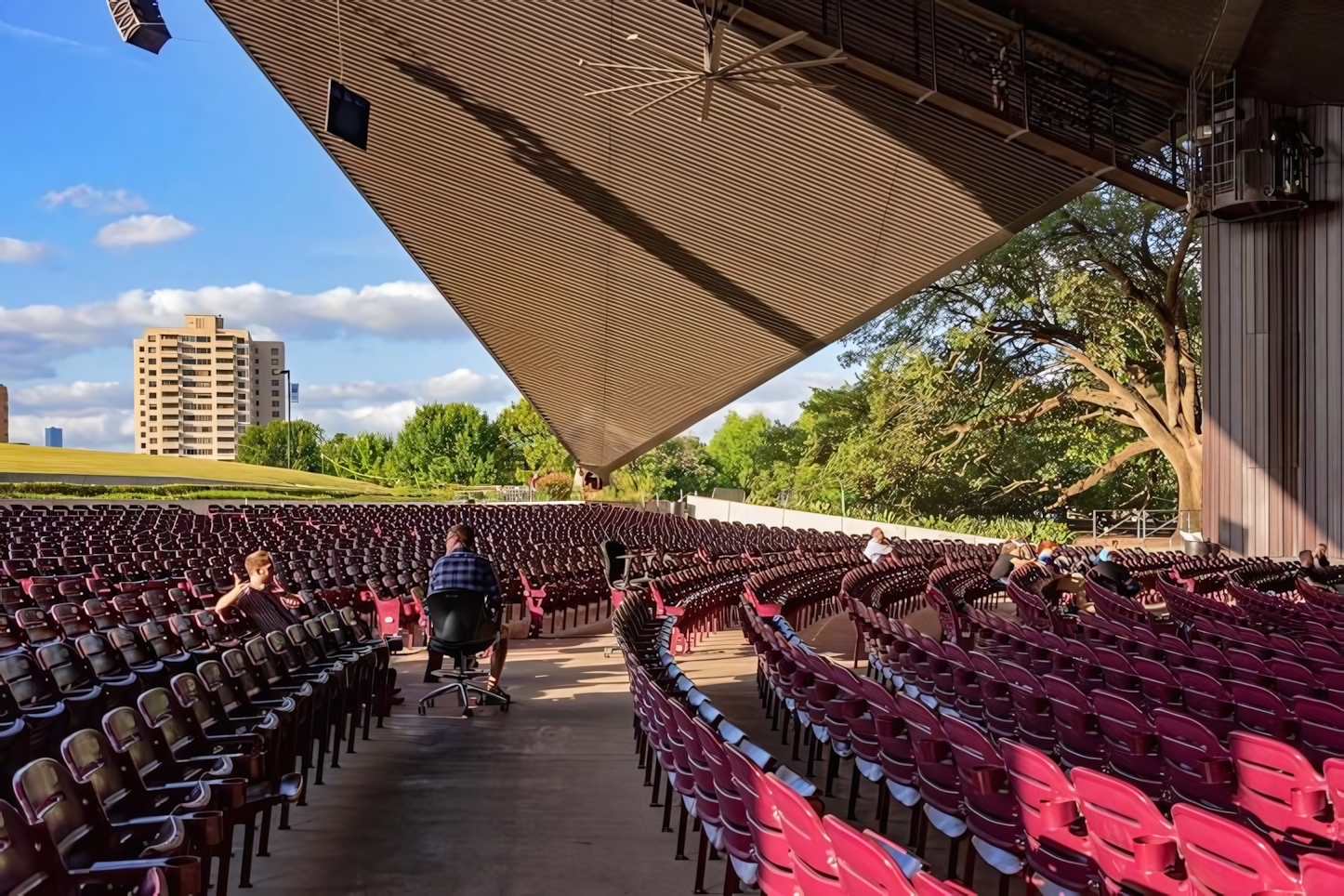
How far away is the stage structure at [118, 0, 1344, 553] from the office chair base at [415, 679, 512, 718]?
9.68m

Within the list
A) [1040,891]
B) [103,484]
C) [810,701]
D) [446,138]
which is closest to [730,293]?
[446,138]

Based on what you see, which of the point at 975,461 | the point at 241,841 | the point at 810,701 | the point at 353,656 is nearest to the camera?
the point at 241,841

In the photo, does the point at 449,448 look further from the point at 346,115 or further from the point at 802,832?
the point at 802,832

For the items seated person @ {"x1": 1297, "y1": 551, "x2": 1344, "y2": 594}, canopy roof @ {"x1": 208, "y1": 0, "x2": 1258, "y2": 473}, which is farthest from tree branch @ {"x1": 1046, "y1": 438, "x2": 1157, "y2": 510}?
seated person @ {"x1": 1297, "y1": 551, "x2": 1344, "y2": 594}

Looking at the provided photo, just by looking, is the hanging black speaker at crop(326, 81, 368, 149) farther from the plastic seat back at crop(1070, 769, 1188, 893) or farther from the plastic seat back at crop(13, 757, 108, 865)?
the plastic seat back at crop(1070, 769, 1188, 893)

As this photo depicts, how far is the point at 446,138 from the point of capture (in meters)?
24.1

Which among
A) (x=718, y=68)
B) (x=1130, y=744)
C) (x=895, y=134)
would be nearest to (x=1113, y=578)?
(x=895, y=134)

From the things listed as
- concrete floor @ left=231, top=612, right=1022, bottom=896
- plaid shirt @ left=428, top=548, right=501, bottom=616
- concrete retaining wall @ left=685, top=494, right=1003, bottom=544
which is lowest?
concrete floor @ left=231, top=612, right=1022, bottom=896

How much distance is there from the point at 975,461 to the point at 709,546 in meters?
20.8

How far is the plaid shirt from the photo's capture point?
8.66 m

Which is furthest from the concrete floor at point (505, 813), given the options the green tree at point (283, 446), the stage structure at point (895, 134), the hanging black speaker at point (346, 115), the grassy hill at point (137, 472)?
the green tree at point (283, 446)

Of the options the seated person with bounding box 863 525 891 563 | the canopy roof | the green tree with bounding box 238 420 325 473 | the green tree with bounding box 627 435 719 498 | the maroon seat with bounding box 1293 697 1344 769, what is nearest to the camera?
the maroon seat with bounding box 1293 697 1344 769

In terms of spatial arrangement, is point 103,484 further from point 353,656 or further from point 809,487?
point 353,656

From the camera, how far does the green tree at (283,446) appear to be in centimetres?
12544
